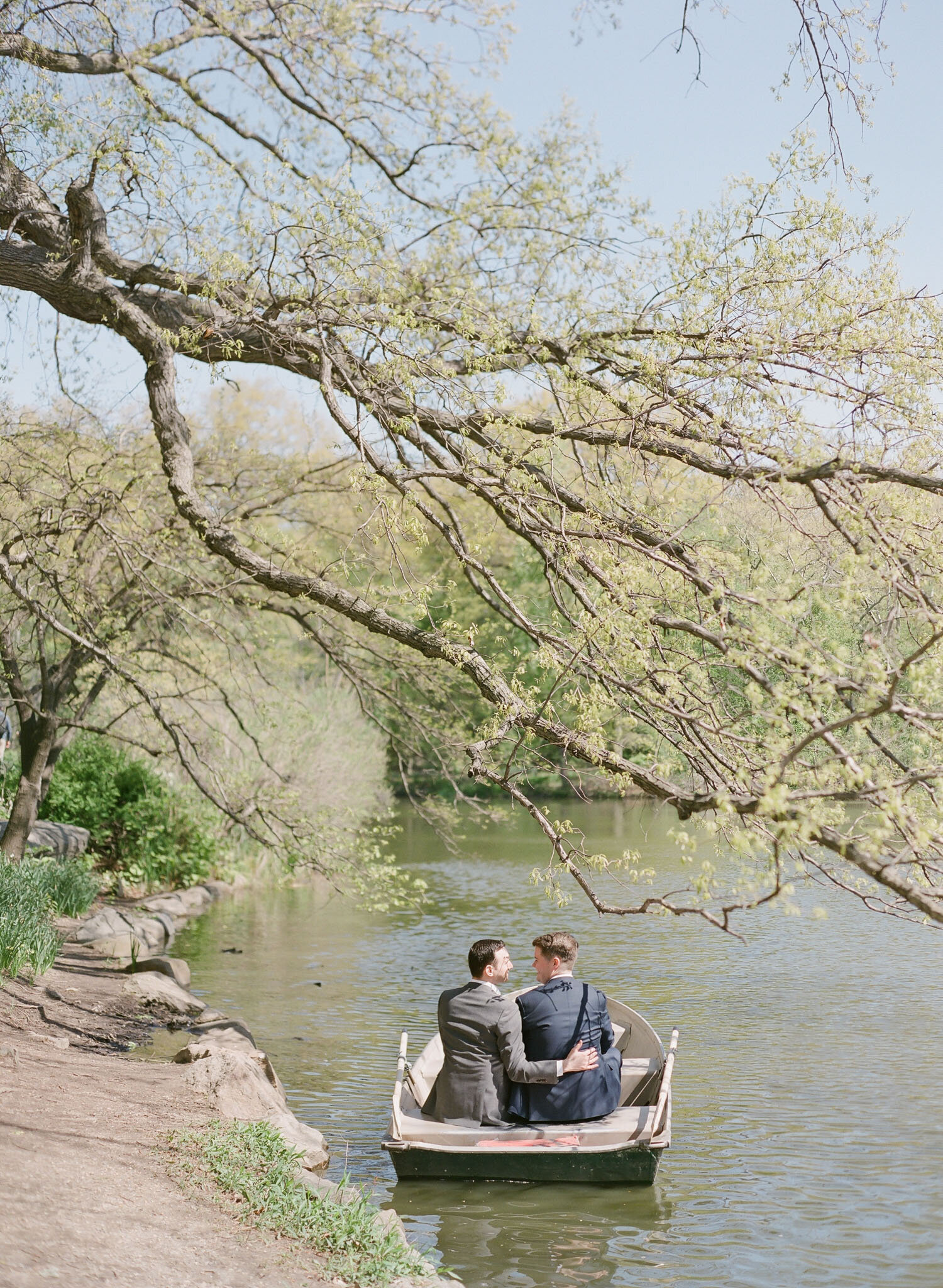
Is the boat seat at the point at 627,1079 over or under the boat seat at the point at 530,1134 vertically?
over

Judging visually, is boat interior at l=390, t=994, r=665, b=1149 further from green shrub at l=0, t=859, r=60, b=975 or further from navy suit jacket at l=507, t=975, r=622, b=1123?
green shrub at l=0, t=859, r=60, b=975

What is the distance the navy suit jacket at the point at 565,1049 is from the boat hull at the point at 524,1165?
243 millimetres

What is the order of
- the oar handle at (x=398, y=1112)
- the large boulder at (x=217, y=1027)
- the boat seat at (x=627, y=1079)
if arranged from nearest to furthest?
the oar handle at (x=398, y=1112) < the boat seat at (x=627, y=1079) < the large boulder at (x=217, y=1027)

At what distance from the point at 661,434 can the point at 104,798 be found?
44.4ft

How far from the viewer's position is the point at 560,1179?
24.3 ft

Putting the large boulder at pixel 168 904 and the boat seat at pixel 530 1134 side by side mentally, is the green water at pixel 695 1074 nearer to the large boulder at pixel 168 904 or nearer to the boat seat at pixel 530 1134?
the boat seat at pixel 530 1134

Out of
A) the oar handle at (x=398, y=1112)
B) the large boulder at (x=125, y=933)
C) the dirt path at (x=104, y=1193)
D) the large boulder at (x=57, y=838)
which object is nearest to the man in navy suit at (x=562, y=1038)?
the oar handle at (x=398, y=1112)

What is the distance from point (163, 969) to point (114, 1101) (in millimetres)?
5724

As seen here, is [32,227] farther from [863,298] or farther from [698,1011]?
[698,1011]

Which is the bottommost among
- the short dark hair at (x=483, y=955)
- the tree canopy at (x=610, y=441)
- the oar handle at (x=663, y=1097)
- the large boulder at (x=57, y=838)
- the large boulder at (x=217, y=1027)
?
the large boulder at (x=217, y=1027)

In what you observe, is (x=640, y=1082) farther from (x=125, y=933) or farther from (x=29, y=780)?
(x=29, y=780)

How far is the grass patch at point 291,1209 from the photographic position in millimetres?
5051

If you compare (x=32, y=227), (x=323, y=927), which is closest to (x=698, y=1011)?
(x=323, y=927)

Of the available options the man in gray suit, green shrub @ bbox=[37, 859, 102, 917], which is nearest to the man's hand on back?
the man in gray suit
